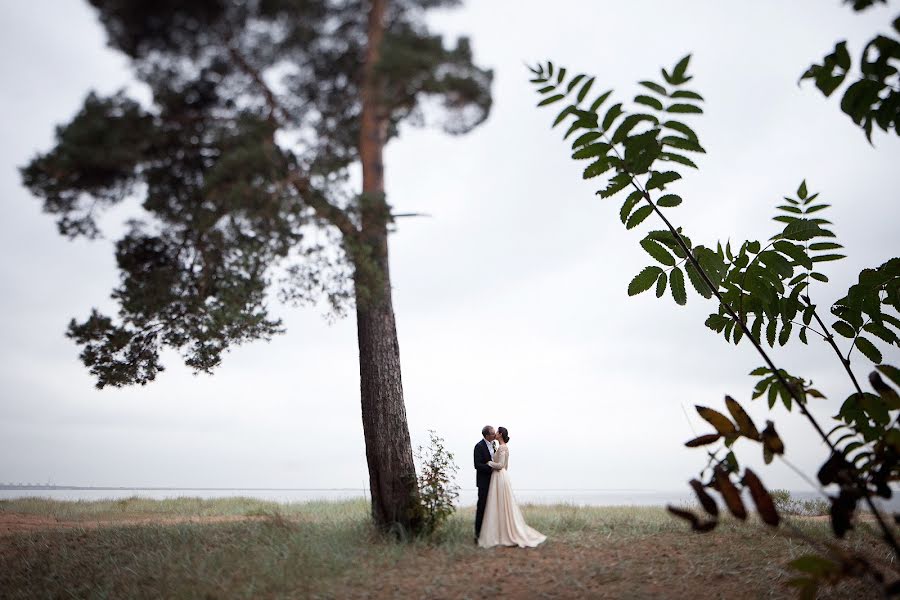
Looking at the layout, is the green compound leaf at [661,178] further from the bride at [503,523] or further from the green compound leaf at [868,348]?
the bride at [503,523]

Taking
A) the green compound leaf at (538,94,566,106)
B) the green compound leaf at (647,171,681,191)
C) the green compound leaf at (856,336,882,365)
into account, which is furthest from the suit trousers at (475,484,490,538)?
the green compound leaf at (538,94,566,106)

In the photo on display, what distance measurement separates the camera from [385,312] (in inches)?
352

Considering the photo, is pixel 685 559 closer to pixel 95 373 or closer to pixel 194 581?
pixel 194 581

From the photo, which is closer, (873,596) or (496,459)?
(873,596)

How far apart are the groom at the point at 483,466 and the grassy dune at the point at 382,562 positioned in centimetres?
52

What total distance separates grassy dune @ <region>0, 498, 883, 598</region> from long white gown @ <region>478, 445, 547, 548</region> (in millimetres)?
308

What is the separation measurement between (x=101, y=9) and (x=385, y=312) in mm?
5787

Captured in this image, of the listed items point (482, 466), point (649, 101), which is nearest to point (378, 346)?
point (482, 466)

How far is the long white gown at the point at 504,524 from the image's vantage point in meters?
8.29

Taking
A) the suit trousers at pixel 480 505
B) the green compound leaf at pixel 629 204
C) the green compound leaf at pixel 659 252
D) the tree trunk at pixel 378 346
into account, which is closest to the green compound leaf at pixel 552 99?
the green compound leaf at pixel 629 204

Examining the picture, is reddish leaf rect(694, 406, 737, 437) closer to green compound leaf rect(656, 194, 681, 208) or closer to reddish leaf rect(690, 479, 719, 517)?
reddish leaf rect(690, 479, 719, 517)

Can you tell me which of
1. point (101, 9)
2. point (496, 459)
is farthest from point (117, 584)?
point (101, 9)

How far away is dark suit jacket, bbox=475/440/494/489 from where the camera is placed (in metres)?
9.13

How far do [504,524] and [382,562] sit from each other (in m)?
2.36
